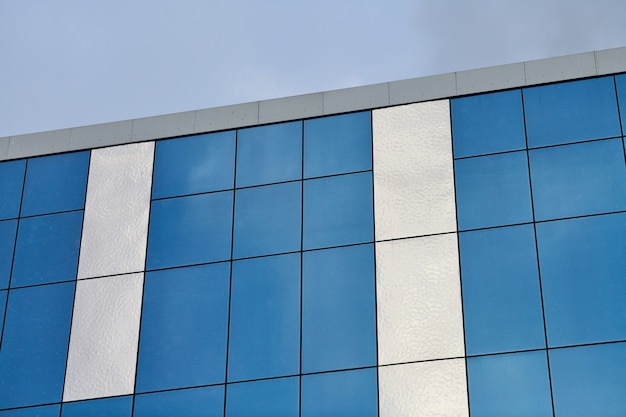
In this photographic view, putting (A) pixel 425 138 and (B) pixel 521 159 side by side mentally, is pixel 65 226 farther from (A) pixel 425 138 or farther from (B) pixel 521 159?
(B) pixel 521 159

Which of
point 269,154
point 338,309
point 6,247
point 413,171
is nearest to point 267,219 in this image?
point 269,154

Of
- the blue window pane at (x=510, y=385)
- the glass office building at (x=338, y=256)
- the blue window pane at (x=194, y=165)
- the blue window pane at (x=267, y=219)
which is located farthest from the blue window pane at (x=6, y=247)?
the blue window pane at (x=510, y=385)

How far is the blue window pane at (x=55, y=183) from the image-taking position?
31.7m

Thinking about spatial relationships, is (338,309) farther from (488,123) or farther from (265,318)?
(488,123)

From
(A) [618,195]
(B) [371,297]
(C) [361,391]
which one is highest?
(A) [618,195]

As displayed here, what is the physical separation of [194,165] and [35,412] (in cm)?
673

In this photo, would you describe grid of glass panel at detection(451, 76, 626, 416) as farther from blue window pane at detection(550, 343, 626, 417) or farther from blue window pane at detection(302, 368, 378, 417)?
blue window pane at detection(302, 368, 378, 417)

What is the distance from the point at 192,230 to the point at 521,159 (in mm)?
7575

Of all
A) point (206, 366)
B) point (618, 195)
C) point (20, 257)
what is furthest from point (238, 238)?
point (618, 195)

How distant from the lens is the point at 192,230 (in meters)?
30.3

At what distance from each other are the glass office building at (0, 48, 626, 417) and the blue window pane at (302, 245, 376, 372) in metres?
0.03

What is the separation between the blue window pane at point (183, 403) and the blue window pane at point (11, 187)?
632cm

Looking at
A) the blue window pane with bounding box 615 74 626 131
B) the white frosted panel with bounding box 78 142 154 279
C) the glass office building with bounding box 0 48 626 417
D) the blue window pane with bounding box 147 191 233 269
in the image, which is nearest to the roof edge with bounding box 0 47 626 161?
the glass office building with bounding box 0 48 626 417

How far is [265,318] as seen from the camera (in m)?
28.7
